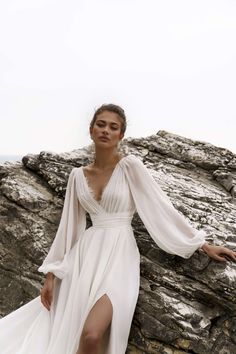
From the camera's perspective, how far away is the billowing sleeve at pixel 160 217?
5172 mm

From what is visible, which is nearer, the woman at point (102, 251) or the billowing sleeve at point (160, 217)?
the woman at point (102, 251)

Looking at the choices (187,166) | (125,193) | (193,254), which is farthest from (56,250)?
(187,166)

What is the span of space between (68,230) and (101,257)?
2.35 ft

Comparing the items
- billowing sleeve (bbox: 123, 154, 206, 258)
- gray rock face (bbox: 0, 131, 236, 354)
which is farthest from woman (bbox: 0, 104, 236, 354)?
gray rock face (bbox: 0, 131, 236, 354)

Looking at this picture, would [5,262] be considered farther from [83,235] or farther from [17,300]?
[83,235]

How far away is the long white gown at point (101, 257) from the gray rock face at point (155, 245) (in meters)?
0.26

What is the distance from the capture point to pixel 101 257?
17.3ft

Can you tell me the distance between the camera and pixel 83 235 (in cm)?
567

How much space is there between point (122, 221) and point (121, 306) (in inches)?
41.7

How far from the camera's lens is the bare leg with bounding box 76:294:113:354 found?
178 inches

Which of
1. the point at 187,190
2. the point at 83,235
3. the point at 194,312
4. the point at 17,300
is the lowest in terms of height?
the point at 17,300

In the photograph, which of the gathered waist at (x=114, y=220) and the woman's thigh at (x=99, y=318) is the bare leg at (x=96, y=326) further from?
the gathered waist at (x=114, y=220)

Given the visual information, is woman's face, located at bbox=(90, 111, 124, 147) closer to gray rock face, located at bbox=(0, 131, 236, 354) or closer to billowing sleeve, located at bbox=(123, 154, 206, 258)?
billowing sleeve, located at bbox=(123, 154, 206, 258)

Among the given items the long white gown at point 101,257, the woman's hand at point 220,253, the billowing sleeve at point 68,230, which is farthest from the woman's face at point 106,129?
the woman's hand at point 220,253
